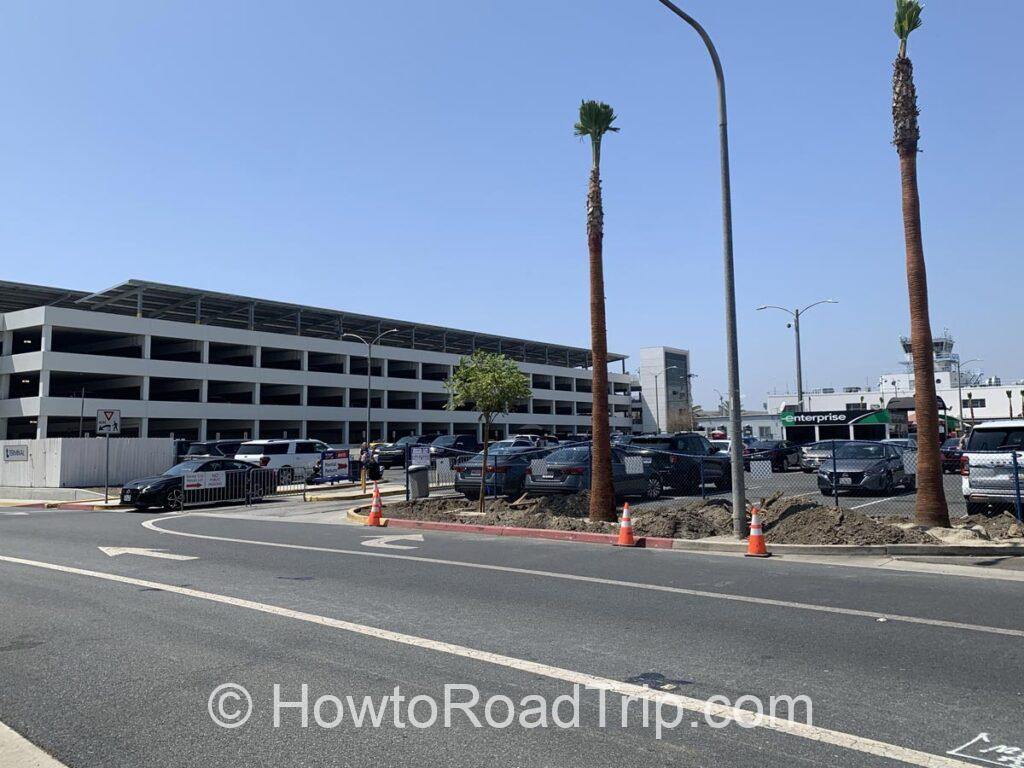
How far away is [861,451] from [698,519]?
977cm

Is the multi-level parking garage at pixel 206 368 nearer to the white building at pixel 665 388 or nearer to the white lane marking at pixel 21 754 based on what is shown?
the white building at pixel 665 388

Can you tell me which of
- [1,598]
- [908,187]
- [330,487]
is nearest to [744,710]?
[1,598]

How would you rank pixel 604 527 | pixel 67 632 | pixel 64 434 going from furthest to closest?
pixel 64 434 → pixel 604 527 → pixel 67 632

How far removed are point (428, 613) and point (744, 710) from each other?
374 cm

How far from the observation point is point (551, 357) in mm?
101125

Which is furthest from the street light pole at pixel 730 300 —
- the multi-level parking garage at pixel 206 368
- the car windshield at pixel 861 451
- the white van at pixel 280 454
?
the multi-level parking garage at pixel 206 368

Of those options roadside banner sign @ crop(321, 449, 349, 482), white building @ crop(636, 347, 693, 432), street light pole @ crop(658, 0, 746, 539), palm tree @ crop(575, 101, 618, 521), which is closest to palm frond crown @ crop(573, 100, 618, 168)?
palm tree @ crop(575, 101, 618, 521)

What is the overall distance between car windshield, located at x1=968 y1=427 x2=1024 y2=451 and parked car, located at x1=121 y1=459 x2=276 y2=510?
20.0 m

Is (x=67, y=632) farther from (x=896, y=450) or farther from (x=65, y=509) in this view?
(x=896, y=450)

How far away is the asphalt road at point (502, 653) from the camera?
14.8ft

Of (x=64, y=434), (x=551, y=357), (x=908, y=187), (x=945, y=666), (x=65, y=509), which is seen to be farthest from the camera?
(x=551, y=357)

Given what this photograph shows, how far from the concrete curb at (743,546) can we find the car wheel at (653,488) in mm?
6059

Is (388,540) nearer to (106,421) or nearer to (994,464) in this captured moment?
(994,464)

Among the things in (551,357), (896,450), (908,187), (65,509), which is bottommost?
(65,509)
